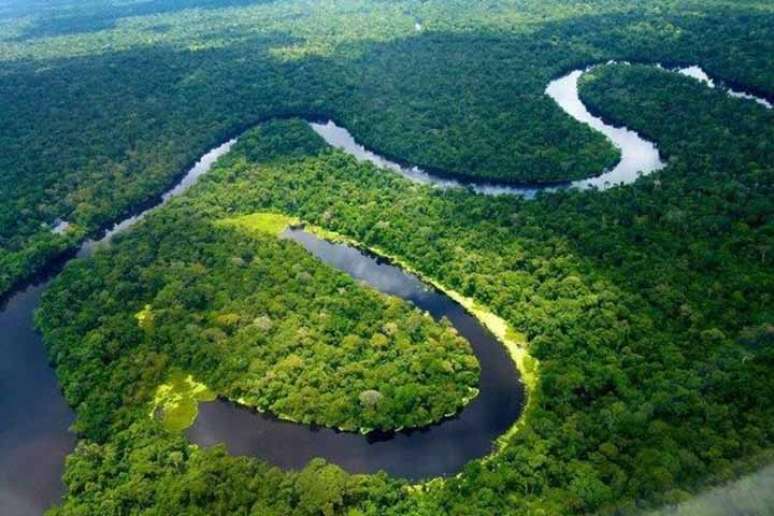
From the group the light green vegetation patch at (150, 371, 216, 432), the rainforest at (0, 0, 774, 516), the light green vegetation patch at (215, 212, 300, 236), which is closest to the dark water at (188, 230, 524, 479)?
the rainforest at (0, 0, 774, 516)

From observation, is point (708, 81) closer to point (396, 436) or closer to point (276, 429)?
point (396, 436)

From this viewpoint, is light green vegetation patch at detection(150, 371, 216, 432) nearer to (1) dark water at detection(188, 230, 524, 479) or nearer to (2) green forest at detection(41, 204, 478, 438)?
(2) green forest at detection(41, 204, 478, 438)

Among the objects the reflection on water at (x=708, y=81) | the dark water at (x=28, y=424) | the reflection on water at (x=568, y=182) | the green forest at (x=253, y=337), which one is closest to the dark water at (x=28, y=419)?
the dark water at (x=28, y=424)

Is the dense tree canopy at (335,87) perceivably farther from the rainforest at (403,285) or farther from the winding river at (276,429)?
the winding river at (276,429)

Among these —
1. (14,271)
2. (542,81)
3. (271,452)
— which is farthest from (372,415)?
(542,81)

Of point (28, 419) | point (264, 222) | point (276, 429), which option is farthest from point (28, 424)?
point (264, 222)
